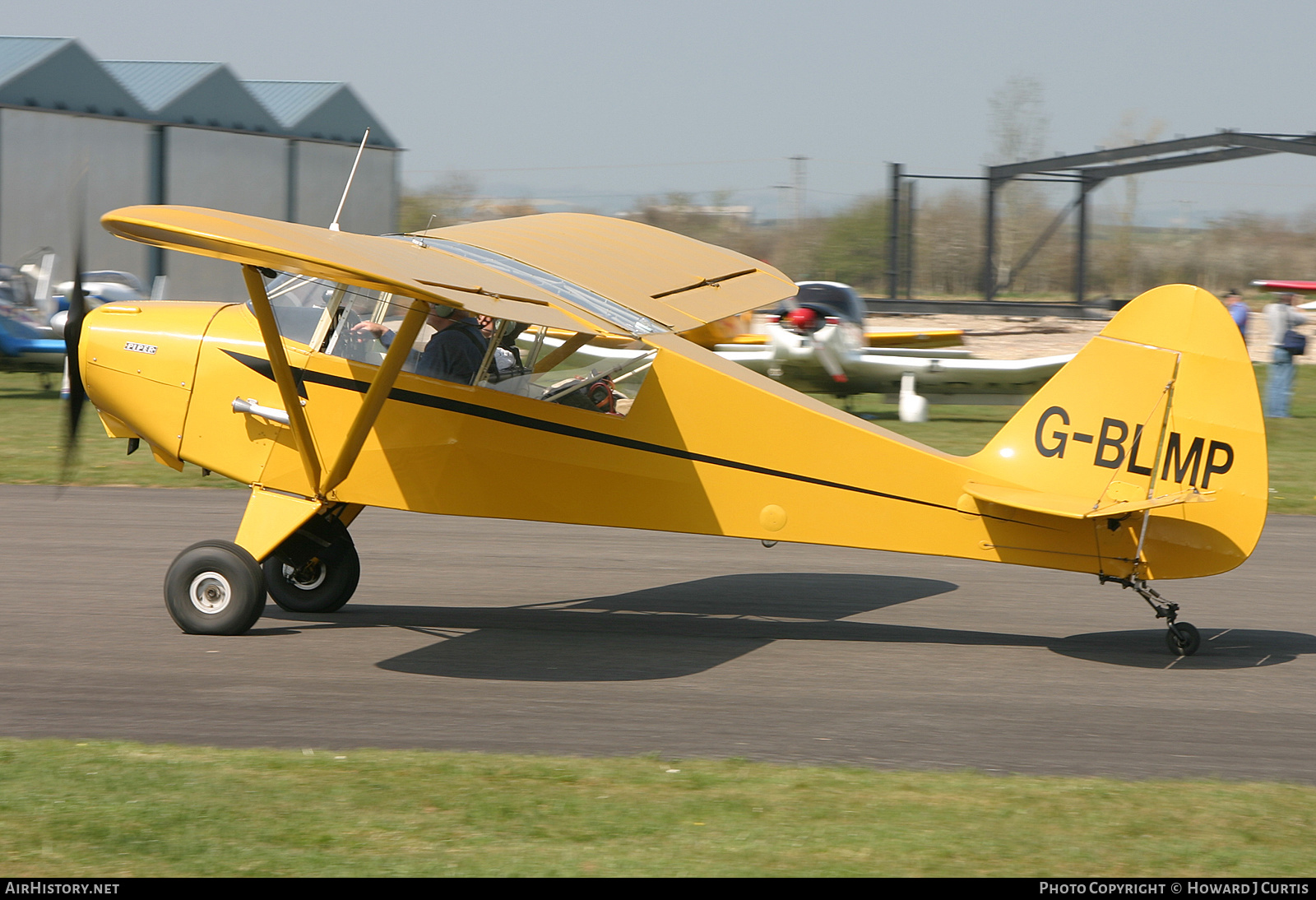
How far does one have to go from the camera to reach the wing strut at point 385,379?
6.77 m

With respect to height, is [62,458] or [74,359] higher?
[74,359]

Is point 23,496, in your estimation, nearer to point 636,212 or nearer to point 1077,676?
point 1077,676

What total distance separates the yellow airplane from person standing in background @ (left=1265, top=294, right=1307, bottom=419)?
514 inches

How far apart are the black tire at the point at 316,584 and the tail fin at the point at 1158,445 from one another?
4136mm

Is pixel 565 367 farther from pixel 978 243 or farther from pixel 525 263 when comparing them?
pixel 978 243

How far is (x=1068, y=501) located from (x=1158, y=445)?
0.57 meters

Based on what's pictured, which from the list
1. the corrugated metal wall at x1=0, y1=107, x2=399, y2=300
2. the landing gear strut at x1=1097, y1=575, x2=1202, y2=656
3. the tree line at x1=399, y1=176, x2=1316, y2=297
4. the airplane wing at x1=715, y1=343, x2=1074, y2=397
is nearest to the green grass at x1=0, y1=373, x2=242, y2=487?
the airplane wing at x1=715, y1=343, x2=1074, y2=397

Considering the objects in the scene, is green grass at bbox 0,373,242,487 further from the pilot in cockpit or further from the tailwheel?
the pilot in cockpit

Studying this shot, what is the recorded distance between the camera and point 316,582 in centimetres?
800

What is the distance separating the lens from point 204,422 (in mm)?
7359

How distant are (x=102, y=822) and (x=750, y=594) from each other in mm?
5277

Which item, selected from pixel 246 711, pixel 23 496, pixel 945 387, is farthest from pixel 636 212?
pixel 246 711

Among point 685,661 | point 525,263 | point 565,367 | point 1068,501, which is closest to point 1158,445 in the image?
point 1068,501

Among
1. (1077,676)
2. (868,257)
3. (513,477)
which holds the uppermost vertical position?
(868,257)
